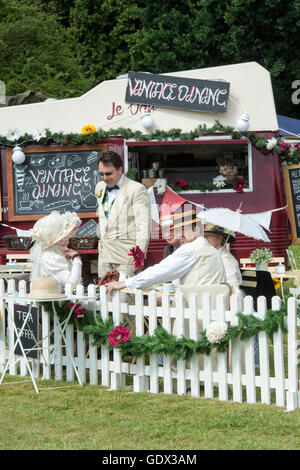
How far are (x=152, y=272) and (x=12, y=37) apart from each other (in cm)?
1391

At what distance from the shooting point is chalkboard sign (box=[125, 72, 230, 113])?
1178 cm

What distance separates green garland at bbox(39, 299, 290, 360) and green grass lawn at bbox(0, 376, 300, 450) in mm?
349

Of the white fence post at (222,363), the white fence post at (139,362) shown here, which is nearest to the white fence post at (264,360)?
the white fence post at (222,363)

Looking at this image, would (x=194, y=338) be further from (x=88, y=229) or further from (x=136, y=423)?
(x=88, y=229)

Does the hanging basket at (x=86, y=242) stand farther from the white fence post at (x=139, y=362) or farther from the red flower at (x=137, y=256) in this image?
the white fence post at (x=139, y=362)

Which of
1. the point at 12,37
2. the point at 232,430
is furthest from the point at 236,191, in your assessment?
the point at 12,37

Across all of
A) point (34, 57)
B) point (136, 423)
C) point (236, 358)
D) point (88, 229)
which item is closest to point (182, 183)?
point (88, 229)

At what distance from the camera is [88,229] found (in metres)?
12.1

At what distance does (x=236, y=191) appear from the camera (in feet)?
39.3

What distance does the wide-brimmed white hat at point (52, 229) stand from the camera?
23.8 ft

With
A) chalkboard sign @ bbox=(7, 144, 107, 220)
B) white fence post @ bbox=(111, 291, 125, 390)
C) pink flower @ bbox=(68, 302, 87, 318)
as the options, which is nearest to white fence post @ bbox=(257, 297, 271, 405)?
white fence post @ bbox=(111, 291, 125, 390)

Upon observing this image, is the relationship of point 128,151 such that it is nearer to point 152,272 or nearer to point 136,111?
point 136,111

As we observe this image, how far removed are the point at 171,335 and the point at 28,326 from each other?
138 centimetres

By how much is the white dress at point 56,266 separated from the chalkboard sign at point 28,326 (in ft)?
1.40
